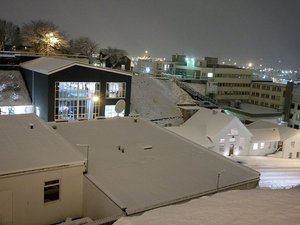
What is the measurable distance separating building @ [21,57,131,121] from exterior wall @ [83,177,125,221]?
59.4ft

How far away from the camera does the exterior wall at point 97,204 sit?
9.95 metres

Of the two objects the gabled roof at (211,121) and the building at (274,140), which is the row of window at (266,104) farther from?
the gabled roof at (211,121)

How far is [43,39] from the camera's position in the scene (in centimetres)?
5247

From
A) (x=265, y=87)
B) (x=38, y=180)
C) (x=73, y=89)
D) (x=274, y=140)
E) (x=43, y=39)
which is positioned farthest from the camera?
(x=265, y=87)

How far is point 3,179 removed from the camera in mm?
9734

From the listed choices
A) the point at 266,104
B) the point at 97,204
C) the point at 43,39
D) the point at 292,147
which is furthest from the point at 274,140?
the point at 43,39

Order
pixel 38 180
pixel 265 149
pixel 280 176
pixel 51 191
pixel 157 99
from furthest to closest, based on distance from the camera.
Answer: pixel 157 99, pixel 265 149, pixel 280 176, pixel 51 191, pixel 38 180

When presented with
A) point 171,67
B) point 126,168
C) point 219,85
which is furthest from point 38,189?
point 171,67

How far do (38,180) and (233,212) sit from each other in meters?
5.83

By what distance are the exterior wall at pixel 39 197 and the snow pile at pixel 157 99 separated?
88.0 ft

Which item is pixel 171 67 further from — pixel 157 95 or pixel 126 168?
pixel 126 168

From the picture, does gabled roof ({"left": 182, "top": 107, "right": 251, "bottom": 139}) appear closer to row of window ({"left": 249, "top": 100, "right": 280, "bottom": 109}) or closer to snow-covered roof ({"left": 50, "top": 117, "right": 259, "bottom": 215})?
snow-covered roof ({"left": 50, "top": 117, "right": 259, "bottom": 215})

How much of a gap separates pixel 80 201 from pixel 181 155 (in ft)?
16.1

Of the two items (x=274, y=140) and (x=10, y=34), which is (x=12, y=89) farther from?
(x=10, y=34)
